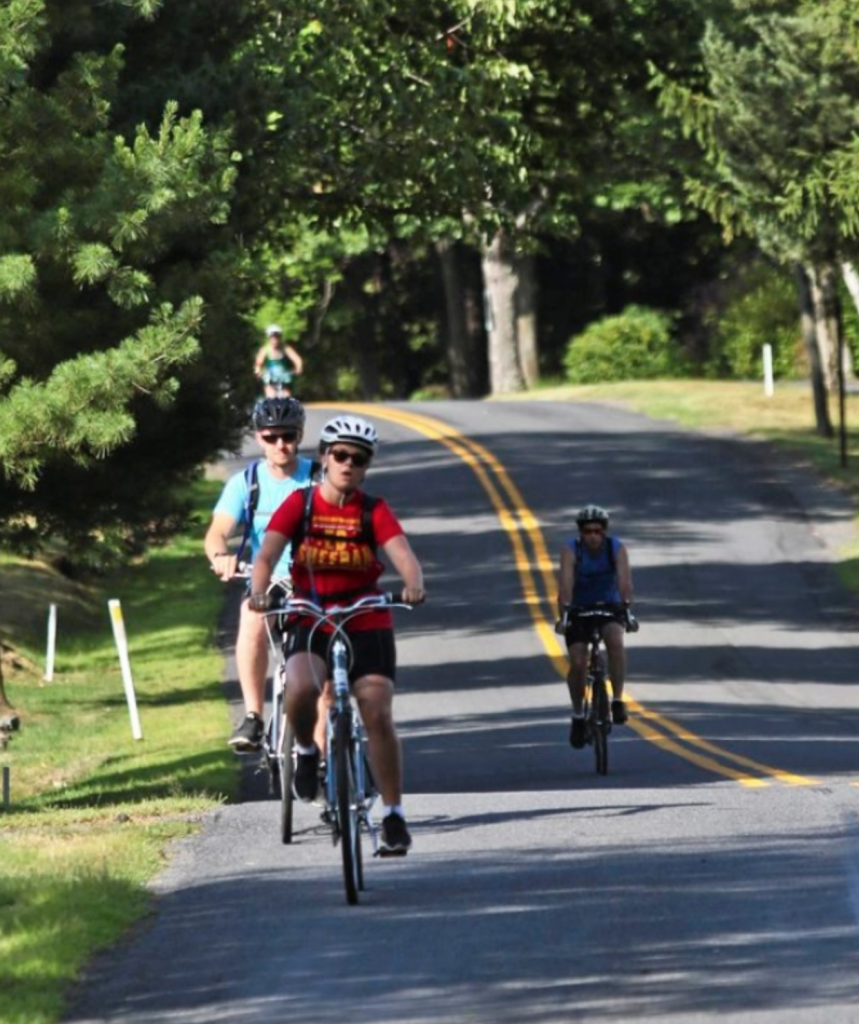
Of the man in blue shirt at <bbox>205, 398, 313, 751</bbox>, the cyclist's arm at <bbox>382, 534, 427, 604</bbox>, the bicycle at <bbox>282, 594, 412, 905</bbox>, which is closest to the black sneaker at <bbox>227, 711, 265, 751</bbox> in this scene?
the man in blue shirt at <bbox>205, 398, 313, 751</bbox>

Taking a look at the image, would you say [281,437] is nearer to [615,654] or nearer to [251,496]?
[251,496]

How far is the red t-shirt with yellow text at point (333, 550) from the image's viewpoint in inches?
445

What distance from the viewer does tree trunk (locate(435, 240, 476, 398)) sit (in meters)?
66.6

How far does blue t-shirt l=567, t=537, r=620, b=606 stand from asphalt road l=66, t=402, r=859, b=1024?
1.14 meters

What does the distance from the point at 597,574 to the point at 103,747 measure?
16.5ft

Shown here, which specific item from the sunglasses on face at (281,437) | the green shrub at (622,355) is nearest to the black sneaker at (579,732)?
the sunglasses on face at (281,437)

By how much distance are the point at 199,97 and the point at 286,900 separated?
33.4 ft

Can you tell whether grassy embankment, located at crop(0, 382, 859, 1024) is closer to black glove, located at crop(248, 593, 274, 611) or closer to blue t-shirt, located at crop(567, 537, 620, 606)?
black glove, located at crop(248, 593, 274, 611)

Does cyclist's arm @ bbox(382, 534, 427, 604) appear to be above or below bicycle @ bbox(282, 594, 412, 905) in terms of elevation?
above

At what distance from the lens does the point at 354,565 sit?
37.2 ft

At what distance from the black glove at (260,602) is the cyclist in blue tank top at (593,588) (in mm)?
6450

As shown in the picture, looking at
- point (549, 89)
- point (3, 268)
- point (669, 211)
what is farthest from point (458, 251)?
point (3, 268)

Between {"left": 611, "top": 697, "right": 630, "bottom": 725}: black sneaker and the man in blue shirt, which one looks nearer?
the man in blue shirt

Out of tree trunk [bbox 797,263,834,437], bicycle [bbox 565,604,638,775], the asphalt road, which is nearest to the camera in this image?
the asphalt road
